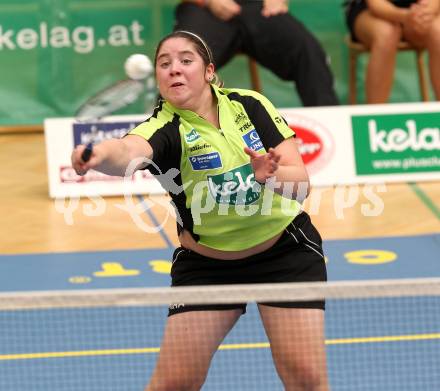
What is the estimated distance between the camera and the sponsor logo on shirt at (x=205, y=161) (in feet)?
15.1

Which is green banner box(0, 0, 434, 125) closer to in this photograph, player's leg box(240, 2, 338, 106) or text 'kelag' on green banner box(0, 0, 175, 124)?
text 'kelag' on green banner box(0, 0, 175, 124)

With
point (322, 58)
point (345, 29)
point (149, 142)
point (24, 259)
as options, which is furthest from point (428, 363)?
point (345, 29)

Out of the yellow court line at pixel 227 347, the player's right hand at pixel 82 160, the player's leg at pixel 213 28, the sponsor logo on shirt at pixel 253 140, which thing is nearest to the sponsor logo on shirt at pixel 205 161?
the sponsor logo on shirt at pixel 253 140

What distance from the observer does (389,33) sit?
10766mm

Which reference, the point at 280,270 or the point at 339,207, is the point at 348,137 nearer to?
the point at 339,207

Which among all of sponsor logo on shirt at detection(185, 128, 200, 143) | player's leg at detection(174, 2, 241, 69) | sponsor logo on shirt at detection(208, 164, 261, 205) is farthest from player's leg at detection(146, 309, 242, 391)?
player's leg at detection(174, 2, 241, 69)

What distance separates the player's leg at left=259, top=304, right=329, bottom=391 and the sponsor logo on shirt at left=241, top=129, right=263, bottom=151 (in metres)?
0.63

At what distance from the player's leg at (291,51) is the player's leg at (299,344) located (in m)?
6.04

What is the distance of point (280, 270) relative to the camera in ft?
15.8

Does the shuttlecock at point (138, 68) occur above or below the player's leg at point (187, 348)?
above

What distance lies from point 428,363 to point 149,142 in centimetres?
263

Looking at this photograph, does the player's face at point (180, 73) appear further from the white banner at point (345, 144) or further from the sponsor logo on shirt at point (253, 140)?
the white banner at point (345, 144)

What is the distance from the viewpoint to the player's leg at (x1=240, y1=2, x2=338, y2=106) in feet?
34.6

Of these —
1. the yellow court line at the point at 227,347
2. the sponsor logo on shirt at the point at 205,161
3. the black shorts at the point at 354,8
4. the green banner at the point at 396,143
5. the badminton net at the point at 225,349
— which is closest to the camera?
the sponsor logo on shirt at the point at 205,161
